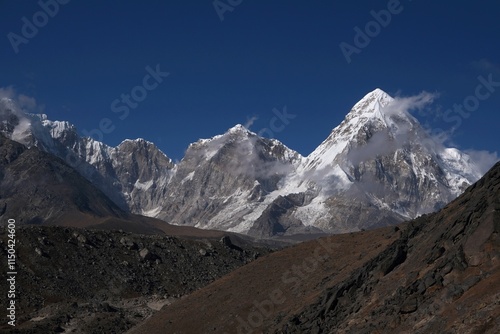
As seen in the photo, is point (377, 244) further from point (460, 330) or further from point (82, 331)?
point (82, 331)

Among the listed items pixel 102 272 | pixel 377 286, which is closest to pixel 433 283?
pixel 377 286

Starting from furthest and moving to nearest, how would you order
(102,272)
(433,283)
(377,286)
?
1. (102,272)
2. (377,286)
3. (433,283)

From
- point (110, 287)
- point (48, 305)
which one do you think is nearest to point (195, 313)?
point (48, 305)

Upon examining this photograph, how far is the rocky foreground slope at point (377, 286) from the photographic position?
1316 inches

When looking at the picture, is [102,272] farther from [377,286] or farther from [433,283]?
[433,283]

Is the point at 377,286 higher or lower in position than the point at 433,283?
higher

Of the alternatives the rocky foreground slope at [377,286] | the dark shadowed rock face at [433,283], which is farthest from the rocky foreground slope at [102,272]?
the dark shadowed rock face at [433,283]

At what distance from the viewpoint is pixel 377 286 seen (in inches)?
1651

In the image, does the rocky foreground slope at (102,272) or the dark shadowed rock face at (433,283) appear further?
the rocky foreground slope at (102,272)

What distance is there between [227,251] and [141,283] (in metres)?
22.9

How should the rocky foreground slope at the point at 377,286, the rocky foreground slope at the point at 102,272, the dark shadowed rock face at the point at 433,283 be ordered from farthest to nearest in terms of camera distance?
1. the rocky foreground slope at the point at 102,272
2. the rocky foreground slope at the point at 377,286
3. the dark shadowed rock face at the point at 433,283

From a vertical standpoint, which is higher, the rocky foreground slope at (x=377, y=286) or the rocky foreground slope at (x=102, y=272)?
the rocky foreground slope at (x=102, y=272)

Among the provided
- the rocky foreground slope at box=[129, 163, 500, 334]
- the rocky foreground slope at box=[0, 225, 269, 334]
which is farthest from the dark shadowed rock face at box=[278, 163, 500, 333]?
the rocky foreground slope at box=[0, 225, 269, 334]

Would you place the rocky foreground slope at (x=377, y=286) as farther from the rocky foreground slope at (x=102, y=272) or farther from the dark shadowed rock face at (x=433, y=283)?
the rocky foreground slope at (x=102, y=272)
